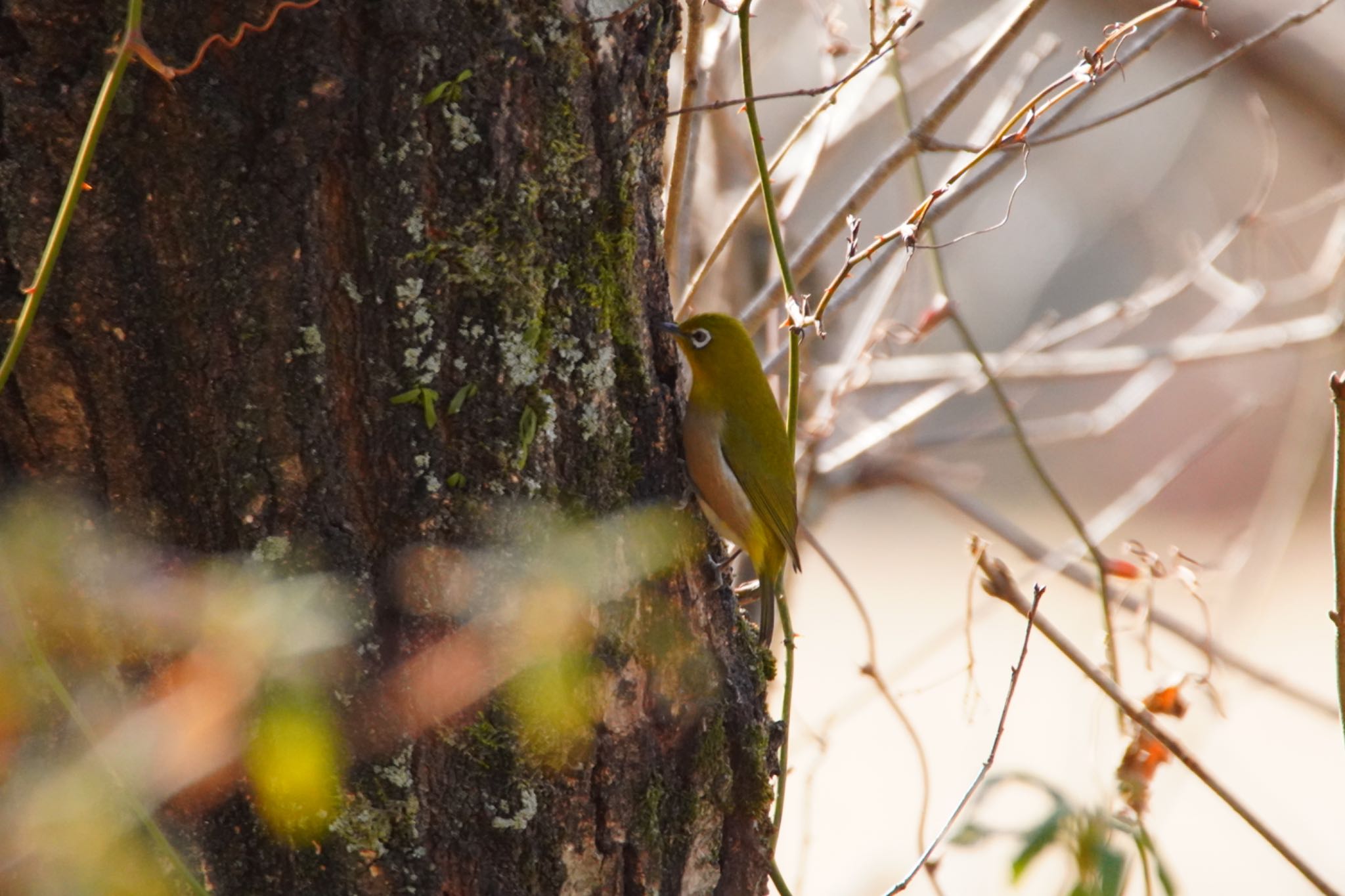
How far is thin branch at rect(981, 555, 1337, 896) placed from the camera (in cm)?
202

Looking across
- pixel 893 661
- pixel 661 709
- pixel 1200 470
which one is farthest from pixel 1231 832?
pixel 661 709

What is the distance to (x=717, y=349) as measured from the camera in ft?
11.5

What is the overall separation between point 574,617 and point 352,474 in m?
0.44

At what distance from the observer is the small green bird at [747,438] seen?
3412mm

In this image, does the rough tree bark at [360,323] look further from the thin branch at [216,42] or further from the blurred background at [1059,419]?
the blurred background at [1059,419]

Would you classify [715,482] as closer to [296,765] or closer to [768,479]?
[768,479]

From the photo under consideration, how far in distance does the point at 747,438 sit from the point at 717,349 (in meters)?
0.31

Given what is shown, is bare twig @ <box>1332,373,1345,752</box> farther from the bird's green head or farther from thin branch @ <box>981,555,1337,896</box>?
the bird's green head

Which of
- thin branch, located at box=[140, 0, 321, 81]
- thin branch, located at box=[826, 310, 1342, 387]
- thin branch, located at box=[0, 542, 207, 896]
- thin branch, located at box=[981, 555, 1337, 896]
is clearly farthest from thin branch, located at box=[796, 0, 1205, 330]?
thin branch, located at box=[826, 310, 1342, 387]

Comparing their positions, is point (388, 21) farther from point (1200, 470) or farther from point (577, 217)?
point (1200, 470)

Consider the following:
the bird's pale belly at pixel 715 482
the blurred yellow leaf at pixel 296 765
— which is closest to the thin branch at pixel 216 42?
the blurred yellow leaf at pixel 296 765

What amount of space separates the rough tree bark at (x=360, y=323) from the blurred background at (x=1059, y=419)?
755 mm

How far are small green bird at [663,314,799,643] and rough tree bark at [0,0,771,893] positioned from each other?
1281 mm

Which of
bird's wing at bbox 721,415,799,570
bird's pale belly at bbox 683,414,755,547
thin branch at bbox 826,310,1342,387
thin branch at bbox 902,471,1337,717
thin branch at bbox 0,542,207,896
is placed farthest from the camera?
thin branch at bbox 826,310,1342,387
